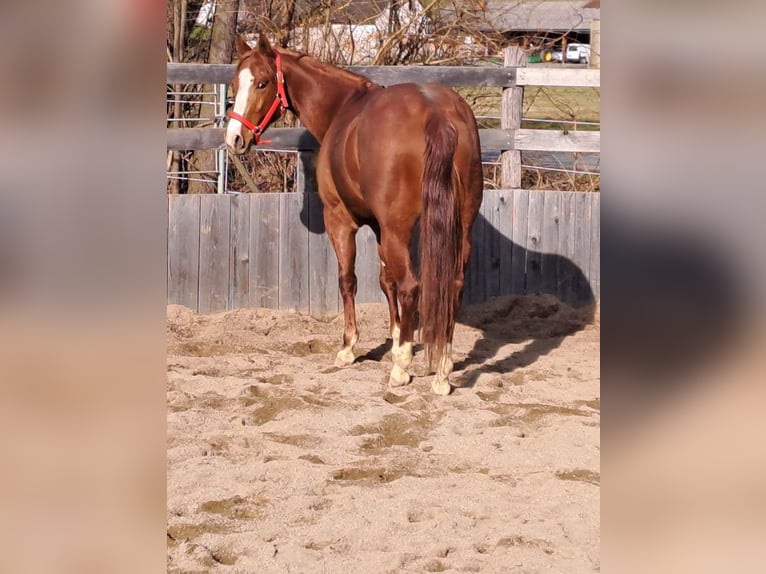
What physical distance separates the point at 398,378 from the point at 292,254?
2160 millimetres

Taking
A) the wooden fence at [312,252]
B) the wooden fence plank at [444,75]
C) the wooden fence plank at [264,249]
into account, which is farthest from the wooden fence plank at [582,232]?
the wooden fence plank at [264,249]

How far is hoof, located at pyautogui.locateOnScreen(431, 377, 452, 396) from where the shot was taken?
508cm

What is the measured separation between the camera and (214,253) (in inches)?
275

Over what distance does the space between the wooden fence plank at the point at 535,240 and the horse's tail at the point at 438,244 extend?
8.94 ft

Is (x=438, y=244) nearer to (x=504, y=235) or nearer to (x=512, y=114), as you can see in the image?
(x=504, y=235)

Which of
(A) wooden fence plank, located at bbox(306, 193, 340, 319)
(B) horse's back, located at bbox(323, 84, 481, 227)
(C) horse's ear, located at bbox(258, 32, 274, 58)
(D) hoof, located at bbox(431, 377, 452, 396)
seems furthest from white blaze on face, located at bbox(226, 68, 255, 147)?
(D) hoof, located at bbox(431, 377, 452, 396)

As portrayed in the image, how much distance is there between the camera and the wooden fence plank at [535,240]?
7.45 m

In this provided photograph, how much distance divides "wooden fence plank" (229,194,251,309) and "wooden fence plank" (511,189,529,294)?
2178mm

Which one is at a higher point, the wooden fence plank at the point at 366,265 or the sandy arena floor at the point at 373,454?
the wooden fence plank at the point at 366,265

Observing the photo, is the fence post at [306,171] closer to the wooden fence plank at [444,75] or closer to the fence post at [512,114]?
the wooden fence plank at [444,75]

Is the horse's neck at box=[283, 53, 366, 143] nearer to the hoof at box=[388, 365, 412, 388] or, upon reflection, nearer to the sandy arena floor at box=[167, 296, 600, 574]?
the sandy arena floor at box=[167, 296, 600, 574]
